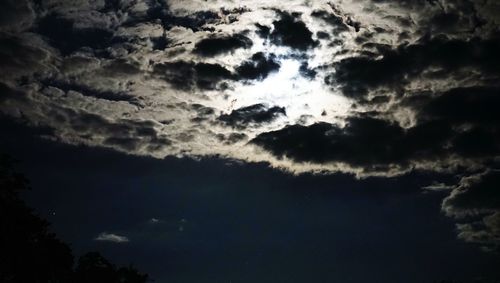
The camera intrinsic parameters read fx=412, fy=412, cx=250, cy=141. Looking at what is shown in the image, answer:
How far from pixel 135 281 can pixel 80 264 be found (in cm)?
516

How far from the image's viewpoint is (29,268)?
80.0 feet

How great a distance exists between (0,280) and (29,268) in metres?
1.53

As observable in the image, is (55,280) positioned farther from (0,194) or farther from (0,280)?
(0,194)

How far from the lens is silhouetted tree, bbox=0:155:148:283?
72.5 ft

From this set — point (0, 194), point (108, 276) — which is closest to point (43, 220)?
point (0, 194)

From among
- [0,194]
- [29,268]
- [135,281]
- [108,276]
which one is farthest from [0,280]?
[135,281]

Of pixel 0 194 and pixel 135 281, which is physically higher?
pixel 0 194

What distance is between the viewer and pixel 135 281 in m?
33.3

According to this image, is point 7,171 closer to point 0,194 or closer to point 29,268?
point 0,194

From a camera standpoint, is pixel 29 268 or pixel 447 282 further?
pixel 447 282

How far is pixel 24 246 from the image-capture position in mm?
23578

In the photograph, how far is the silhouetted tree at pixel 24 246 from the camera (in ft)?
72.5

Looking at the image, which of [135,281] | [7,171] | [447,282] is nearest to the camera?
[7,171]

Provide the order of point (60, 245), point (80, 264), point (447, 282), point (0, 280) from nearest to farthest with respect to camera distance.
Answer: point (0, 280), point (60, 245), point (80, 264), point (447, 282)
